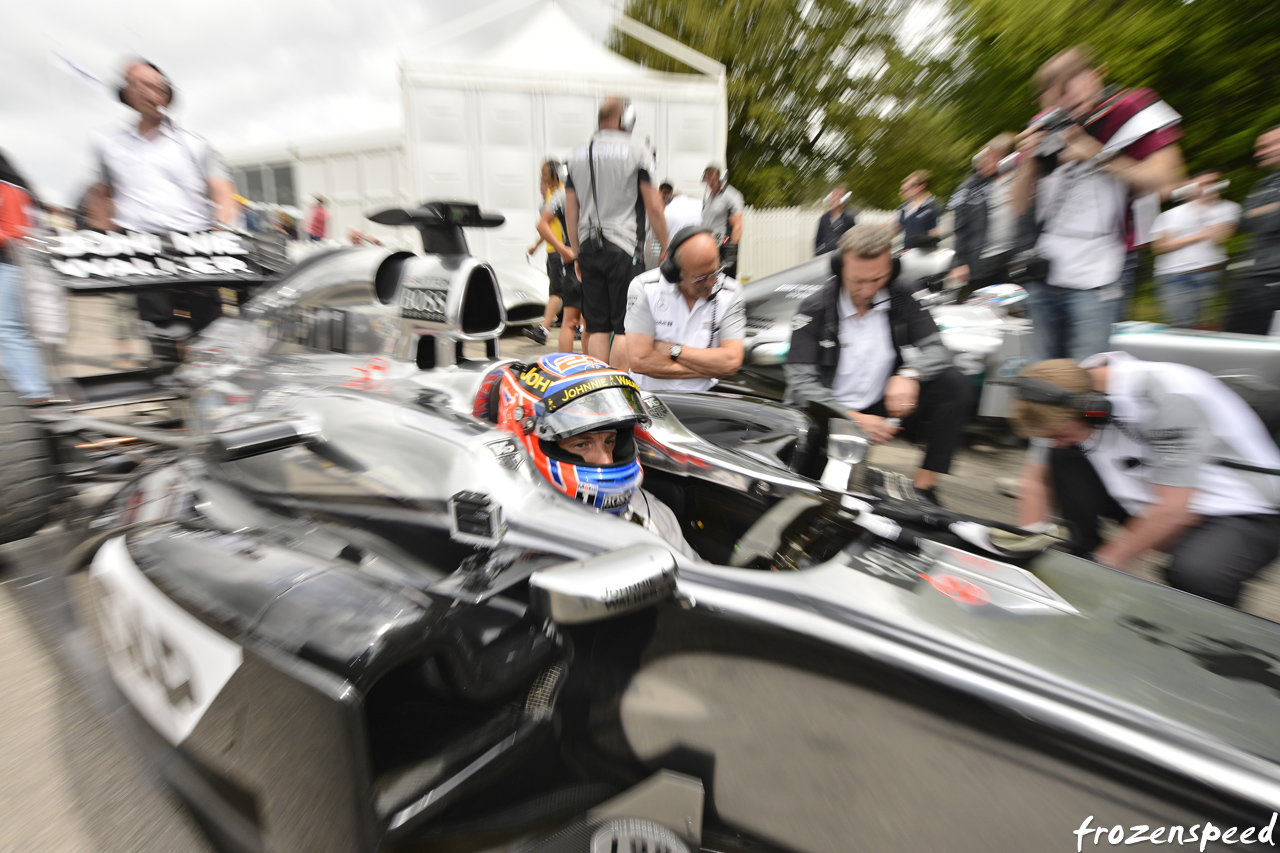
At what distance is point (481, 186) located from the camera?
911 centimetres

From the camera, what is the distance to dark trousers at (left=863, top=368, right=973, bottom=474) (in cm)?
305

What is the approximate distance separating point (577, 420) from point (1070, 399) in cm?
157

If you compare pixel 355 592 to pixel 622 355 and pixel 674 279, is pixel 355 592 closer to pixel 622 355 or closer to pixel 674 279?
pixel 674 279

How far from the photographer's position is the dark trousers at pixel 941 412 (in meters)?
3.05

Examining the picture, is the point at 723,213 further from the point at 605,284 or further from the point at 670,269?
the point at 670,269

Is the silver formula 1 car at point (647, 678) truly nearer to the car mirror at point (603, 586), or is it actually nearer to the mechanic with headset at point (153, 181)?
the car mirror at point (603, 586)

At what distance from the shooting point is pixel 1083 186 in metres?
3.09

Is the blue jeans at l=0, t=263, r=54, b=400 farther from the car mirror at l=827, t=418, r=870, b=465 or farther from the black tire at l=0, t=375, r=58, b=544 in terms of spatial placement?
the car mirror at l=827, t=418, r=870, b=465

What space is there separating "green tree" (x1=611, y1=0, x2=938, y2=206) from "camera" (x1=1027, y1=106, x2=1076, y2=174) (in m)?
19.1

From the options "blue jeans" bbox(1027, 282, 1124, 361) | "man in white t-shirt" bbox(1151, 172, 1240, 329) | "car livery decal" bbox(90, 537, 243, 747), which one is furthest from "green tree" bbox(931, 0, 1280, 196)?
"car livery decal" bbox(90, 537, 243, 747)

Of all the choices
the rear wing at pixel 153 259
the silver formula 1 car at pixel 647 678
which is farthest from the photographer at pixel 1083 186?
the rear wing at pixel 153 259

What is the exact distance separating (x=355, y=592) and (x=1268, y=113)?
759cm

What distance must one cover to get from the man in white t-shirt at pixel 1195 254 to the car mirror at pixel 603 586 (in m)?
4.36

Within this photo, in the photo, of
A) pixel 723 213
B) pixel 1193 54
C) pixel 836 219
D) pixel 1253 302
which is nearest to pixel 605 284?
pixel 723 213
